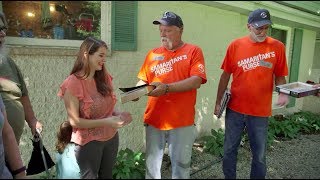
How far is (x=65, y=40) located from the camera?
3559 millimetres

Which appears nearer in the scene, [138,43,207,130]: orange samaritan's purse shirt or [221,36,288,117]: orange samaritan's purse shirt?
[138,43,207,130]: orange samaritan's purse shirt

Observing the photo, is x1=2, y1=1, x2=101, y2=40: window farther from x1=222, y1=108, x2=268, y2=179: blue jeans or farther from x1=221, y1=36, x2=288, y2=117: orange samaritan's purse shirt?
x1=222, y1=108, x2=268, y2=179: blue jeans

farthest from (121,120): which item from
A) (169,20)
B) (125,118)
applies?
(169,20)

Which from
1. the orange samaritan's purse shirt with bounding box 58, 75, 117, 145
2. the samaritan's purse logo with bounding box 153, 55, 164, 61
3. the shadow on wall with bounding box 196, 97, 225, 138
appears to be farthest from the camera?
the shadow on wall with bounding box 196, 97, 225, 138

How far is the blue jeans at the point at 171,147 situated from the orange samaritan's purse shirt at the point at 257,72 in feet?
2.05

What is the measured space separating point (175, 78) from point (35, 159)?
4.34 feet

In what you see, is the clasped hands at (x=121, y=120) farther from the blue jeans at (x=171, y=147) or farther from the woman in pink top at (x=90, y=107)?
the blue jeans at (x=171, y=147)

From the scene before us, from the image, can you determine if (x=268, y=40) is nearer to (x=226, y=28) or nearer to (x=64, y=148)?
(x=64, y=148)

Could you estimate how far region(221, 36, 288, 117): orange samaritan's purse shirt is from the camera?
2.70 meters

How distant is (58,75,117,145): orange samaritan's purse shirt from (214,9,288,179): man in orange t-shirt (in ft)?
3.99

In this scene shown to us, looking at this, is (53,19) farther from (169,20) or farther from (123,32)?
(169,20)

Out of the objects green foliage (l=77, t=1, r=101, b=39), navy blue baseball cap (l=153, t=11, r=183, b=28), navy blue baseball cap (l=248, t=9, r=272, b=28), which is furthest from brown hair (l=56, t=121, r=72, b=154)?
navy blue baseball cap (l=248, t=9, r=272, b=28)

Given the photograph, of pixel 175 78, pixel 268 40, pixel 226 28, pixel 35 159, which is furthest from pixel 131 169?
pixel 226 28

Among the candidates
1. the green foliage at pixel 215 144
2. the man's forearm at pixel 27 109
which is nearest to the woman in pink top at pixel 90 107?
the man's forearm at pixel 27 109
